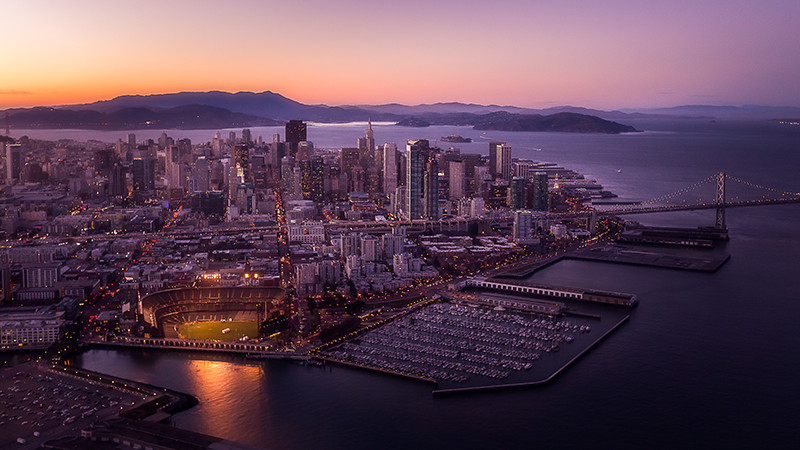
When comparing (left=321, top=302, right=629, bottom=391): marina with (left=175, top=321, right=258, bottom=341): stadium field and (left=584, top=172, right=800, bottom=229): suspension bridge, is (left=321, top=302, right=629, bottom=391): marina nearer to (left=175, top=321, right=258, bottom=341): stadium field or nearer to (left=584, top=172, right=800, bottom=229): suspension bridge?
(left=175, top=321, right=258, bottom=341): stadium field

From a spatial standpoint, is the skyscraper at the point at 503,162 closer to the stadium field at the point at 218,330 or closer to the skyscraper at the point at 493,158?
the skyscraper at the point at 493,158

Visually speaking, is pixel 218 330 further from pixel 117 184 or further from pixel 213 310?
pixel 117 184

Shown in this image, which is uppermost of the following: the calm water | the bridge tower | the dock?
the bridge tower

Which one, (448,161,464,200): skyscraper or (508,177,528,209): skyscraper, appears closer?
(508,177,528,209): skyscraper

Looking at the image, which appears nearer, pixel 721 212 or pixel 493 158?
pixel 721 212

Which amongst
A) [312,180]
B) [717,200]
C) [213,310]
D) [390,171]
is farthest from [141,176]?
[717,200]

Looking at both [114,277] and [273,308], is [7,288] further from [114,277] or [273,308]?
[273,308]

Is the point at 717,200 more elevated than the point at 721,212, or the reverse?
the point at 717,200

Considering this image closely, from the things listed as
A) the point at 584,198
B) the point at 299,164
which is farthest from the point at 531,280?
the point at 299,164

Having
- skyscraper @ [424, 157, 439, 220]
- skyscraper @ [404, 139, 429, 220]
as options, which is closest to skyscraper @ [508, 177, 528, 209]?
skyscraper @ [424, 157, 439, 220]
